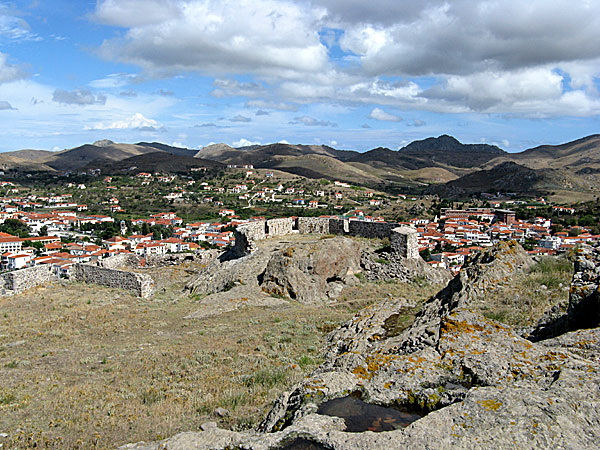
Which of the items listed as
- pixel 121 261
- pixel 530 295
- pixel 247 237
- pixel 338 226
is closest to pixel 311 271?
pixel 247 237

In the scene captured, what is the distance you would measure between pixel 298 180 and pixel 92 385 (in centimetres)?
15513

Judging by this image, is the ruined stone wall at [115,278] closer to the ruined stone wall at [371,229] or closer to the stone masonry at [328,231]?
the stone masonry at [328,231]

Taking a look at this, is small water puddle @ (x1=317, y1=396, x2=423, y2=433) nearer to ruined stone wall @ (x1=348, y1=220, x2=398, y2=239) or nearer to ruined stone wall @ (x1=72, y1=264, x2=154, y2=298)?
ruined stone wall @ (x1=72, y1=264, x2=154, y2=298)

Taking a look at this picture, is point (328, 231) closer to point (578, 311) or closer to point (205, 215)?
point (578, 311)

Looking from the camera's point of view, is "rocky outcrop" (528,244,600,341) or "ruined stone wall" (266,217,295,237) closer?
"rocky outcrop" (528,244,600,341)

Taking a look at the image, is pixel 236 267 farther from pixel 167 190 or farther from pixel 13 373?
pixel 167 190

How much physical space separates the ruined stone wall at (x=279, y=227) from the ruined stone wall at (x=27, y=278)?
11.1m

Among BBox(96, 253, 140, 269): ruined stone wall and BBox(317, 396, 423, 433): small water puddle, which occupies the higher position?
BBox(317, 396, 423, 433): small water puddle

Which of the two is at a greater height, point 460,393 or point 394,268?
point 460,393

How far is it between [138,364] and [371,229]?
16.2 metres

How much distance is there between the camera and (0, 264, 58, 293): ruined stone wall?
19266 millimetres

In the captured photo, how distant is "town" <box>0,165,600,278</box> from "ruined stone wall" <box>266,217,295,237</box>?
34.7 ft

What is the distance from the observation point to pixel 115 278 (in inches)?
779

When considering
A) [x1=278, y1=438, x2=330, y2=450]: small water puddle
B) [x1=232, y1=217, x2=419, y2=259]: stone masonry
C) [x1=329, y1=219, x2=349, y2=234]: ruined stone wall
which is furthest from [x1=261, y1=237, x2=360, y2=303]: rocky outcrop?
[x1=278, y1=438, x2=330, y2=450]: small water puddle
